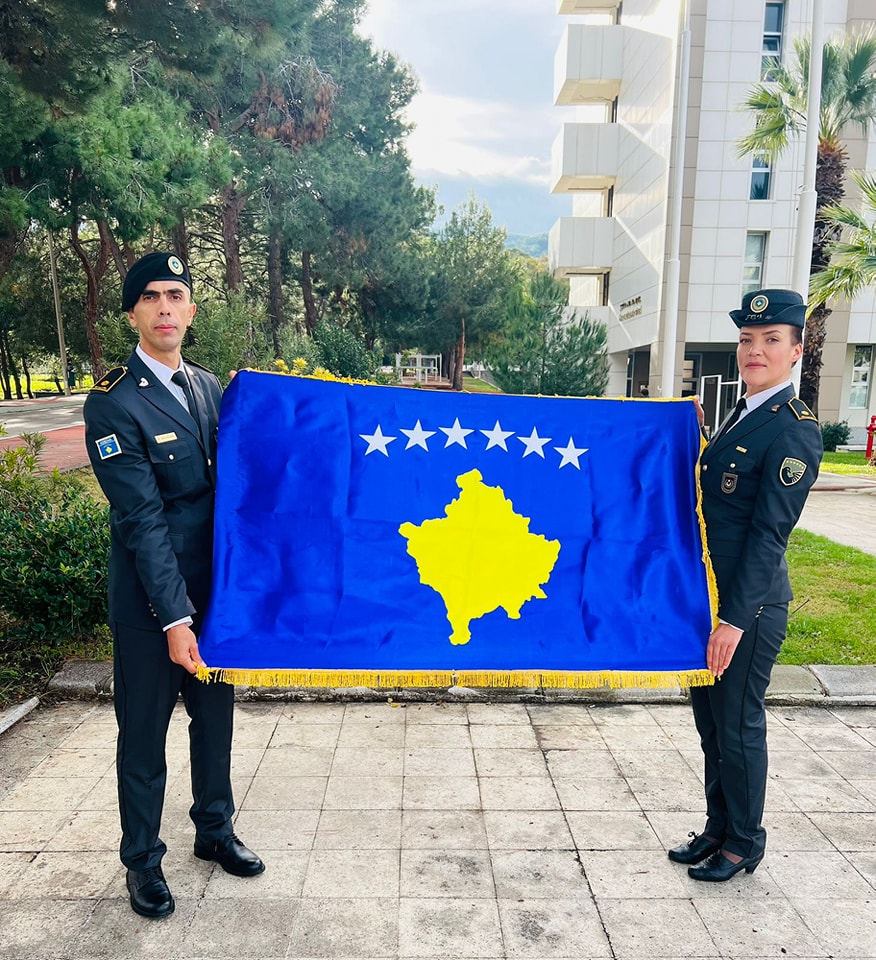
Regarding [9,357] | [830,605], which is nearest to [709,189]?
[830,605]

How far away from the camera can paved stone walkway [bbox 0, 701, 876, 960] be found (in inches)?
98.7

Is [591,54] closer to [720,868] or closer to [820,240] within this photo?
[820,240]

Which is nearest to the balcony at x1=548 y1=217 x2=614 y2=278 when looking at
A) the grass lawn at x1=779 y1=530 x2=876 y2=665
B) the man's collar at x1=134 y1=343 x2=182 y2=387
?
the grass lawn at x1=779 y1=530 x2=876 y2=665

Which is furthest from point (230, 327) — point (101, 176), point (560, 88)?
point (560, 88)

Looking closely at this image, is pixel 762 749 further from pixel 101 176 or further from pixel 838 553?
pixel 101 176

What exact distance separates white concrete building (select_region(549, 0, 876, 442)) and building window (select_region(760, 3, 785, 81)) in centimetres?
4

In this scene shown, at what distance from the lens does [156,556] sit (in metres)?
2.47

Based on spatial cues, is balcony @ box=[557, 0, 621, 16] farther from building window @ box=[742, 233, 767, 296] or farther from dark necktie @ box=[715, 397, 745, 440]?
dark necktie @ box=[715, 397, 745, 440]

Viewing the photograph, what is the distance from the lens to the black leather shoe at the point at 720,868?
280 cm

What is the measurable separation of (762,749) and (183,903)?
2.25m

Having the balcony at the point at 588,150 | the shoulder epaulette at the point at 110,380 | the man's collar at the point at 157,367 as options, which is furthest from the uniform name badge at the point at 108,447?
the balcony at the point at 588,150

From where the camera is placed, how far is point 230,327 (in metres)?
13.2

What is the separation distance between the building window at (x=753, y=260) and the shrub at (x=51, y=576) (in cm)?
2282

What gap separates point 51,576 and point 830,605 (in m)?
6.08
